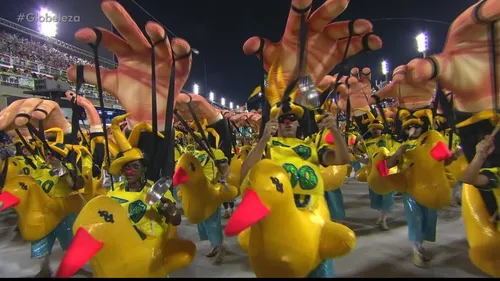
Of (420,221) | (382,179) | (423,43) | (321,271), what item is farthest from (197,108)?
(423,43)

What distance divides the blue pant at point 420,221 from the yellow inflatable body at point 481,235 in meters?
1.29

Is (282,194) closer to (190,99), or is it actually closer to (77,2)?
(190,99)

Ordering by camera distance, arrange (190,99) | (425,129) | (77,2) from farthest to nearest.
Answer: (77,2), (190,99), (425,129)

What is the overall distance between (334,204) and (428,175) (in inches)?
59.1

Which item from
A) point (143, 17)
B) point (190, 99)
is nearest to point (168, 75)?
point (143, 17)

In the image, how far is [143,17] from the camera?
295cm

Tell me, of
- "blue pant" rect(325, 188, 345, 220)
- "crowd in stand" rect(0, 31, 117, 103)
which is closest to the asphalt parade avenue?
"blue pant" rect(325, 188, 345, 220)

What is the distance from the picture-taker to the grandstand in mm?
12692

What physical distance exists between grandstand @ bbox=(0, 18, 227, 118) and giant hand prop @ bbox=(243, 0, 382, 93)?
9.90 m

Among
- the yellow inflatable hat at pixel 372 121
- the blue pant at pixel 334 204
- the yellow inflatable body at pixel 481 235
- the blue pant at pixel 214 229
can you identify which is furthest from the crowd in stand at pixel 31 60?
the yellow inflatable body at pixel 481 235

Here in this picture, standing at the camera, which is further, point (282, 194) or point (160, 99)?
point (160, 99)

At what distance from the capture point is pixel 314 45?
3.06 metres

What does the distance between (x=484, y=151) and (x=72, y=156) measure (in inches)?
155

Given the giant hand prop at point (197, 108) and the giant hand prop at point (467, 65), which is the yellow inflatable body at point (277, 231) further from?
the giant hand prop at point (197, 108)
